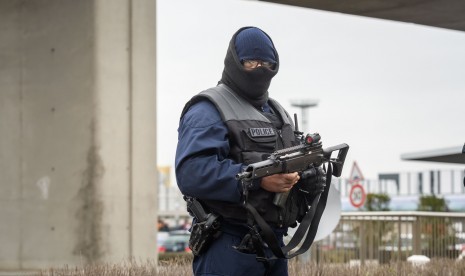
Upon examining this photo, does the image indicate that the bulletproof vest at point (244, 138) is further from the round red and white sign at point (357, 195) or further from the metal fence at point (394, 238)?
the round red and white sign at point (357, 195)

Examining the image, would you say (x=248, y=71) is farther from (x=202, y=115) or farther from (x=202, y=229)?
(x=202, y=229)

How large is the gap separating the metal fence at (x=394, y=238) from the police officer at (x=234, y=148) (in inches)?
472

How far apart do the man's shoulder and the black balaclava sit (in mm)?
188

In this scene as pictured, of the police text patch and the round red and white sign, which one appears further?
the round red and white sign

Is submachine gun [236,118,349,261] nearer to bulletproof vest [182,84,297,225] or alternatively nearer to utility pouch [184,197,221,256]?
bulletproof vest [182,84,297,225]

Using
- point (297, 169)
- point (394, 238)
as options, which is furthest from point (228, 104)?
point (394, 238)

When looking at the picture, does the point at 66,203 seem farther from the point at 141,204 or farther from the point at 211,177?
the point at 211,177

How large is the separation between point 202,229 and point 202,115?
1.68ft

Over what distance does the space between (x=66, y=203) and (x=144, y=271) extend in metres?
4.16

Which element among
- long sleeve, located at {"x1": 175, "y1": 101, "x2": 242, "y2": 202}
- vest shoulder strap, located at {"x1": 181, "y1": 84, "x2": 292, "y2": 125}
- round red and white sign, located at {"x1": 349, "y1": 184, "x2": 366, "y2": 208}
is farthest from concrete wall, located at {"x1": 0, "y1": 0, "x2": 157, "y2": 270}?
round red and white sign, located at {"x1": 349, "y1": 184, "x2": 366, "y2": 208}

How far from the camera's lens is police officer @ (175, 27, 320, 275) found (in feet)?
15.1

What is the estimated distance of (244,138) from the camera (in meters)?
4.75

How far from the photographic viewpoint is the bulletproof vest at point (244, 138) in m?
4.70

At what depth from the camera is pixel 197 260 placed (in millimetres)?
4832
